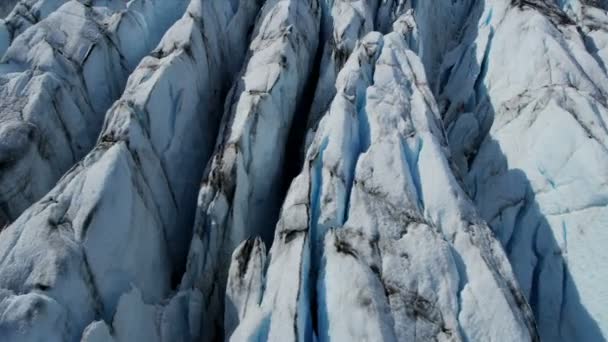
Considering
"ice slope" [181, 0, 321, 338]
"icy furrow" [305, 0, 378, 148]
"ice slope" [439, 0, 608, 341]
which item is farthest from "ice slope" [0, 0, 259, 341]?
"ice slope" [439, 0, 608, 341]

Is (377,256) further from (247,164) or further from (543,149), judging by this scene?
(543,149)

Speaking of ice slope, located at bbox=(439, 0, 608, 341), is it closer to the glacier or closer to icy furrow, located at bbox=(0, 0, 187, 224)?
the glacier

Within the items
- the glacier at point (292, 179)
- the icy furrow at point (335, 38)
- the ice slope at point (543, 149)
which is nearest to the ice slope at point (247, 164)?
the glacier at point (292, 179)

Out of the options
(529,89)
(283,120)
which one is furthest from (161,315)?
(529,89)

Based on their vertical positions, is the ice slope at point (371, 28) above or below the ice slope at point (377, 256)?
above

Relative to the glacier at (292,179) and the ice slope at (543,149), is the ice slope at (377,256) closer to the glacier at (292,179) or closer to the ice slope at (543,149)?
the glacier at (292,179)

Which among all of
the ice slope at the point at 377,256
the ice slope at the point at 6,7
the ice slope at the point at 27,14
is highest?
the ice slope at the point at 6,7

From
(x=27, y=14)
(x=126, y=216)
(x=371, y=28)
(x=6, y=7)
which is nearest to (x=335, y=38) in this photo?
(x=371, y=28)
